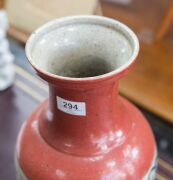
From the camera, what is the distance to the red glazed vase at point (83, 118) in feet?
1.98

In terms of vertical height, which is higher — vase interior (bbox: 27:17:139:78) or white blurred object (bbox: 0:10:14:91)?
vase interior (bbox: 27:17:139:78)

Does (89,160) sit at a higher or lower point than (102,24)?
lower

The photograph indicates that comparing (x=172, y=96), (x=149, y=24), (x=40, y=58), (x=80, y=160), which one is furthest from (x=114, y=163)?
(x=149, y=24)

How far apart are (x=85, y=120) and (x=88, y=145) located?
0.04m

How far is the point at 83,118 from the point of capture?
24.1 inches

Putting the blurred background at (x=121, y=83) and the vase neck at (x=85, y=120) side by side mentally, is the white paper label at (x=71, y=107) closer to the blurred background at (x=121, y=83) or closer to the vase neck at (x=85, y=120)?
the vase neck at (x=85, y=120)

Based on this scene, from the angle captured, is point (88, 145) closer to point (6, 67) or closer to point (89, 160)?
point (89, 160)

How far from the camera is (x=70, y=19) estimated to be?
65cm

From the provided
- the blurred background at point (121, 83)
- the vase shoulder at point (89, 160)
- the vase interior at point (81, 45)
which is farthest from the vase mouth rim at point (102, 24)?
the blurred background at point (121, 83)

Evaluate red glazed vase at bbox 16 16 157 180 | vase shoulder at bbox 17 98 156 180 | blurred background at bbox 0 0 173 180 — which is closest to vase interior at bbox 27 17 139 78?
red glazed vase at bbox 16 16 157 180

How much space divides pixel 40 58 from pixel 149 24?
4.53 ft

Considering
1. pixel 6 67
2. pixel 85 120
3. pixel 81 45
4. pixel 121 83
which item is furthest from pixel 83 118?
pixel 121 83

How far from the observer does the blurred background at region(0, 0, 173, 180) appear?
1.02 meters

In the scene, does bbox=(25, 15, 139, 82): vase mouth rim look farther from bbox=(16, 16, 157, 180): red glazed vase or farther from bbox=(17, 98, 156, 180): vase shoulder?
bbox=(17, 98, 156, 180): vase shoulder
